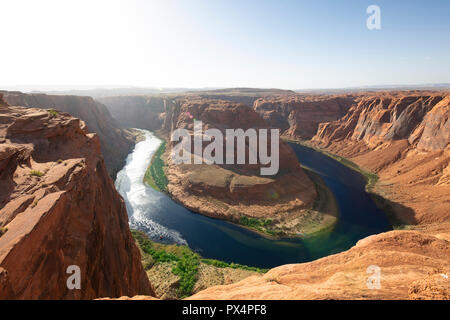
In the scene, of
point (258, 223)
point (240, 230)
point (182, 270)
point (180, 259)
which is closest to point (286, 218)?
point (258, 223)

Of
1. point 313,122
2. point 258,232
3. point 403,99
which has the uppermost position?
point 403,99

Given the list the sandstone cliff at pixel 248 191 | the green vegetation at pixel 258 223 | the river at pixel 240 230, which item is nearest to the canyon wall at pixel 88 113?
the river at pixel 240 230

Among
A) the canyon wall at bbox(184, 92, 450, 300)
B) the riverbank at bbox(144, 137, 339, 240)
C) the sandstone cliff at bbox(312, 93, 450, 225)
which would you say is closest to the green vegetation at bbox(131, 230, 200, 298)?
the riverbank at bbox(144, 137, 339, 240)

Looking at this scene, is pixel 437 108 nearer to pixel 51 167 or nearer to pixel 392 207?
pixel 392 207

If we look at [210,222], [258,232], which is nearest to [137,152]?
[210,222]

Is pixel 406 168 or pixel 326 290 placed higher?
pixel 326 290

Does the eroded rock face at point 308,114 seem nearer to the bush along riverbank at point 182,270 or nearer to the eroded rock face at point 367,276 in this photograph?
the bush along riverbank at point 182,270
